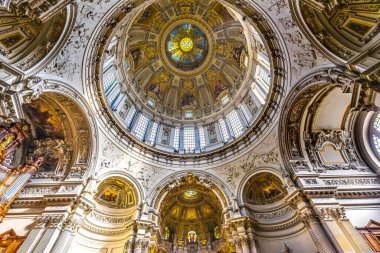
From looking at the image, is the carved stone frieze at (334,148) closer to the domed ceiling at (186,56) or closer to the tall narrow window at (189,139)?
the domed ceiling at (186,56)

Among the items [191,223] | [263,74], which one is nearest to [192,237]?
[191,223]

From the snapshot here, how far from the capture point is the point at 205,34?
24.6 metres

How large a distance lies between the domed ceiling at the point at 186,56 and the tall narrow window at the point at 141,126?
83.5 inches

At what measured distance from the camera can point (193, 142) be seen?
65.7 ft

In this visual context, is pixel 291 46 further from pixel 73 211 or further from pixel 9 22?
pixel 73 211

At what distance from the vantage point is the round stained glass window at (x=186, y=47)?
25048 millimetres

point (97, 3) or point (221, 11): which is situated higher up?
point (221, 11)

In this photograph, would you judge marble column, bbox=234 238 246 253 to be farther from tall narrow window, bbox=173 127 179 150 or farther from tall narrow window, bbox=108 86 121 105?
tall narrow window, bbox=108 86 121 105

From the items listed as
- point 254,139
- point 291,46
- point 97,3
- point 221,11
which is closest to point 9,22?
point 97,3

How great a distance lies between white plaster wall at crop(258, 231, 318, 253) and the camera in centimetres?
1098

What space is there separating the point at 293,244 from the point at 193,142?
11659mm

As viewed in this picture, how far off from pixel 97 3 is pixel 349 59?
41.7 ft

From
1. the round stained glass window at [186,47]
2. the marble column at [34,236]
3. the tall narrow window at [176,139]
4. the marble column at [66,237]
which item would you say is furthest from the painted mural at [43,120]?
the round stained glass window at [186,47]

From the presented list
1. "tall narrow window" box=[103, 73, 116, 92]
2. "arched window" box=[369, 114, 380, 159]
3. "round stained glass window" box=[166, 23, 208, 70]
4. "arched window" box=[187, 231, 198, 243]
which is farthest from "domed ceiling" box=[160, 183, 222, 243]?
"round stained glass window" box=[166, 23, 208, 70]
